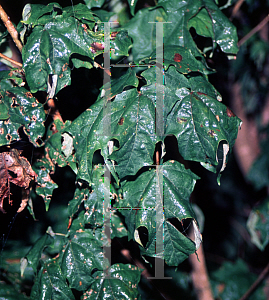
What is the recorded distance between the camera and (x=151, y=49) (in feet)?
2.15

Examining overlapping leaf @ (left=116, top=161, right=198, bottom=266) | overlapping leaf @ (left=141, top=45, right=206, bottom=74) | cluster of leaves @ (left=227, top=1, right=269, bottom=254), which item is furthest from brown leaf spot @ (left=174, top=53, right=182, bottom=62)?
cluster of leaves @ (left=227, top=1, right=269, bottom=254)

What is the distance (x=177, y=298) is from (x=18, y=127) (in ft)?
2.54

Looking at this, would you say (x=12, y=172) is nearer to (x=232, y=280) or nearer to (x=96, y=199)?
(x=96, y=199)

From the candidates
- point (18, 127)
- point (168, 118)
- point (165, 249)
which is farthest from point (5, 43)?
point (165, 249)

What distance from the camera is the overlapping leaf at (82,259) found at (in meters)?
0.58

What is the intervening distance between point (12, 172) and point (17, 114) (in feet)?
0.41

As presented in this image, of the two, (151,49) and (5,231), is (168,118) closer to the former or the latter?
(151,49)

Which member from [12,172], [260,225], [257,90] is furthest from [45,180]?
[257,90]

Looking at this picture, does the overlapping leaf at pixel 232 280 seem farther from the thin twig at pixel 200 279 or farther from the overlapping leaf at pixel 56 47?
the overlapping leaf at pixel 56 47

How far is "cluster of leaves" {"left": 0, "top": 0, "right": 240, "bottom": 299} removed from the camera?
19.6 inches

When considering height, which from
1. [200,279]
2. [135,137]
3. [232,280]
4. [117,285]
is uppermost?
[135,137]

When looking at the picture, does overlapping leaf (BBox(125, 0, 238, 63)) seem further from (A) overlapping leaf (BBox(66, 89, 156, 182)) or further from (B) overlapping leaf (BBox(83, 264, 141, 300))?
(B) overlapping leaf (BBox(83, 264, 141, 300))

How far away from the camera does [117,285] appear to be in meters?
0.60

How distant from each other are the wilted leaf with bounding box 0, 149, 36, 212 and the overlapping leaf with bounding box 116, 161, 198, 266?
0.71 feet
